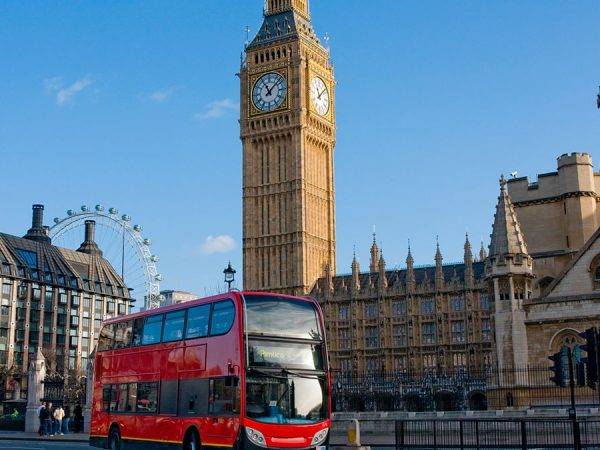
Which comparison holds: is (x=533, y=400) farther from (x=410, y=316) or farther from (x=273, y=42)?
(x=273, y=42)

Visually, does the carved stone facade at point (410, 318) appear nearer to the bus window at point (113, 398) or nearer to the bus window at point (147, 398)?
the bus window at point (113, 398)

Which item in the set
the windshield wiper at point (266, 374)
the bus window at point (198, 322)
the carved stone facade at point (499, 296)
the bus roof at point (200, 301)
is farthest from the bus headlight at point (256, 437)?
the carved stone facade at point (499, 296)

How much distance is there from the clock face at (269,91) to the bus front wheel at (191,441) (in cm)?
7519

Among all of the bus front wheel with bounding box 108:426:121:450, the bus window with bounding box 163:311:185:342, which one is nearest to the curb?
the bus front wheel with bounding box 108:426:121:450

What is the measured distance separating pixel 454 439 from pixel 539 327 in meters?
8.56

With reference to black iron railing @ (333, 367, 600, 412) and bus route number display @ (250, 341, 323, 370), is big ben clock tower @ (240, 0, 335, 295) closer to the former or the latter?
black iron railing @ (333, 367, 600, 412)

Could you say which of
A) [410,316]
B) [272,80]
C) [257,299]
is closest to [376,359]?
[410,316]

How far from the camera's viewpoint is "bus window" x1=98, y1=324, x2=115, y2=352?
28.0 metres

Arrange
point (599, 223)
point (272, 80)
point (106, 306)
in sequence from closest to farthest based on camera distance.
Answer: point (599, 223) → point (272, 80) → point (106, 306)

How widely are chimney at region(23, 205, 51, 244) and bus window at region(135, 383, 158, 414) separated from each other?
84004 millimetres

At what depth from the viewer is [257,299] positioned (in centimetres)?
2166

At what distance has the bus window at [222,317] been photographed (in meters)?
21.6

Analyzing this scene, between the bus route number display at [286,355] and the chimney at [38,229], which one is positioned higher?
the chimney at [38,229]

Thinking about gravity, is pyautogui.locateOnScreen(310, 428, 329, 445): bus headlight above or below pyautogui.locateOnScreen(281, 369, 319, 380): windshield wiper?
below
